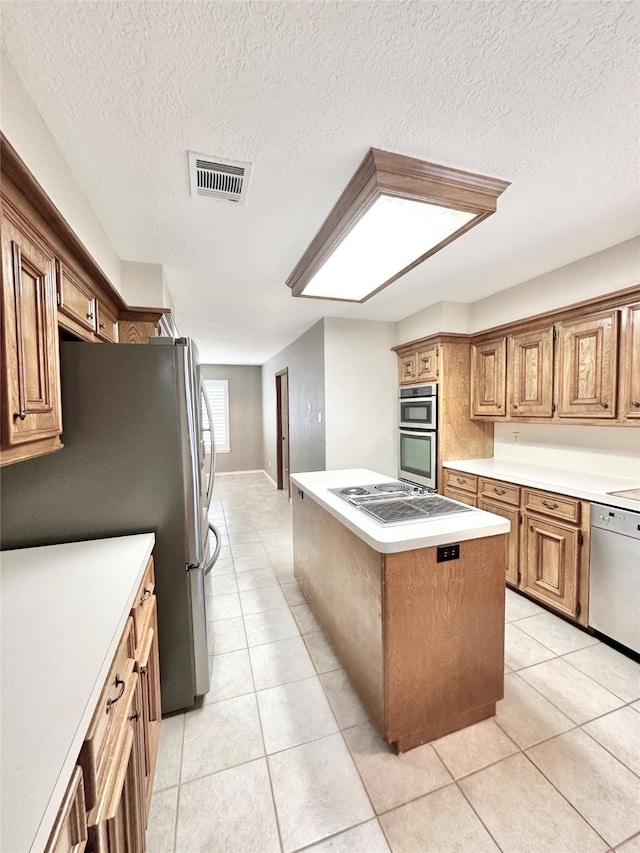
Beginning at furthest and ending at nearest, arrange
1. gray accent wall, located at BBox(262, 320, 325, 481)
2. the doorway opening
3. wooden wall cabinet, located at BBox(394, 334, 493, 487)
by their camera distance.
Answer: the doorway opening
gray accent wall, located at BBox(262, 320, 325, 481)
wooden wall cabinet, located at BBox(394, 334, 493, 487)

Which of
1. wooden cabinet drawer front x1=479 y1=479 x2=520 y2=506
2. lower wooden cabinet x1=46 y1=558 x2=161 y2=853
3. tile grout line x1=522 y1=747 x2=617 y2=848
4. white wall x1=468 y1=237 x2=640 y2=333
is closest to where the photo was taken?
lower wooden cabinet x1=46 y1=558 x2=161 y2=853

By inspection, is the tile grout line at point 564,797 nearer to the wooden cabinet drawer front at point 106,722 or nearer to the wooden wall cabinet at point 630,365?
the wooden cabinet drawer front at point 106,722

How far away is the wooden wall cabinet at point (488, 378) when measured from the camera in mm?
3139

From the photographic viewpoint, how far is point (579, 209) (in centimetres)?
186

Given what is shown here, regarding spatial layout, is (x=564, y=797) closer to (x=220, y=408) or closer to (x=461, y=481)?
(x=461, y=481)

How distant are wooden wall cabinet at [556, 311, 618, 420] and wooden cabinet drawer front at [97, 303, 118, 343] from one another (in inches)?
120

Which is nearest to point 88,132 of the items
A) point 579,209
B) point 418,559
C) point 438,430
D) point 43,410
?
point 43,410

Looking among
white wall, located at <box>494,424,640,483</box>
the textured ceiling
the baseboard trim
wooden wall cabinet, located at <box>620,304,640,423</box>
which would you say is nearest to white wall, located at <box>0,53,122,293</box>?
the textured ceiling

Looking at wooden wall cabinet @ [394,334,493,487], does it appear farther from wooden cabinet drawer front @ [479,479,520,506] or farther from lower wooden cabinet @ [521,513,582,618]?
lower wooden cabinet @ [521,513,582,618]

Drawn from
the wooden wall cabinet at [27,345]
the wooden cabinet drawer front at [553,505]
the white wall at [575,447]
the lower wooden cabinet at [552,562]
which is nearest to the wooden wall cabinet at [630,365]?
the white wall at [575,447]

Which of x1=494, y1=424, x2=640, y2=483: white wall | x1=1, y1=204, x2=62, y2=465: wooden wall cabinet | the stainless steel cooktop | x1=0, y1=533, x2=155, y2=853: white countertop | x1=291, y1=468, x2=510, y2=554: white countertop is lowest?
x1=0, y1=533, x2=155, y2=853: white countertop

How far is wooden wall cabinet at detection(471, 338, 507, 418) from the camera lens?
10.3 ft

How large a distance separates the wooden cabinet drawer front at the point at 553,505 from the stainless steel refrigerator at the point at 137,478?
227 centimetres

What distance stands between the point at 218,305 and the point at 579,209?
2.84m
